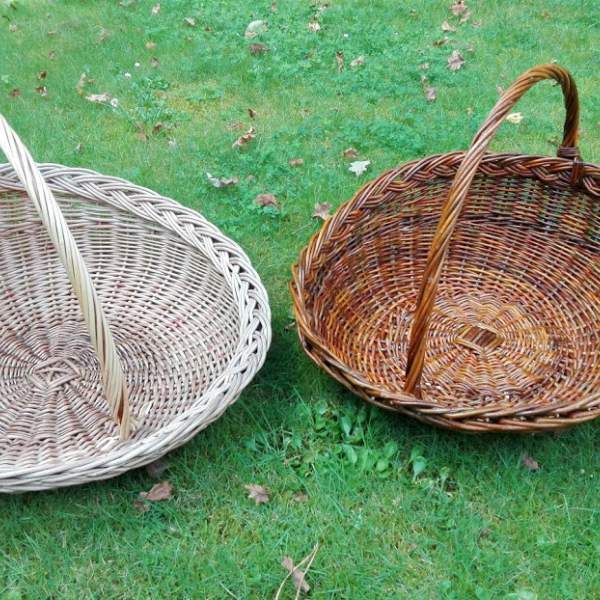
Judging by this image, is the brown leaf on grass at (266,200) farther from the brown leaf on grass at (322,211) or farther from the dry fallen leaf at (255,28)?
the dry fallen leaf at (255,28)

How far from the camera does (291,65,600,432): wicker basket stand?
1.92 metres

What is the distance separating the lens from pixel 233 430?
1.82m

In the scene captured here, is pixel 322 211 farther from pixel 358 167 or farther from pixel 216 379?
pixel 216 379

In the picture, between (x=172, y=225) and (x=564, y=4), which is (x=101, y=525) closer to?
(x=172, y=225)

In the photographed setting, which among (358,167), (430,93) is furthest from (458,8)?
(358,167)

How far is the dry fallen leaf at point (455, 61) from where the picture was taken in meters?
3.53

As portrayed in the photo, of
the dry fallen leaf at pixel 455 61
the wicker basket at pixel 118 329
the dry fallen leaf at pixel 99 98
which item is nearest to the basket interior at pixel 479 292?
the wicker basket at pixel 118 329

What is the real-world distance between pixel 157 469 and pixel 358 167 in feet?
5.28

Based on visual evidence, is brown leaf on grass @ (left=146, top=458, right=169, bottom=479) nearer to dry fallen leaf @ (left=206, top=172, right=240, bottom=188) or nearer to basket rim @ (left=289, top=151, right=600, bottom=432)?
basket rim @ (left=289, top=151, right=600, bottom=432)

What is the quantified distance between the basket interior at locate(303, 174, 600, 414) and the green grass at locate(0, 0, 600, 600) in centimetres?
18

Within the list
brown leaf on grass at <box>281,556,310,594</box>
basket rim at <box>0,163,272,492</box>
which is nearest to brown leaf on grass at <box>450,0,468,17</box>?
basket rim at <box>0,163,272,492</box>

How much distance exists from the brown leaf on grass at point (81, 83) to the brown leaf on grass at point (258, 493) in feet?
8.13

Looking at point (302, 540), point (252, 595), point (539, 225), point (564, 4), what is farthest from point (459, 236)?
point (564, 4)

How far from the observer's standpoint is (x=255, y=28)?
3.91 m
